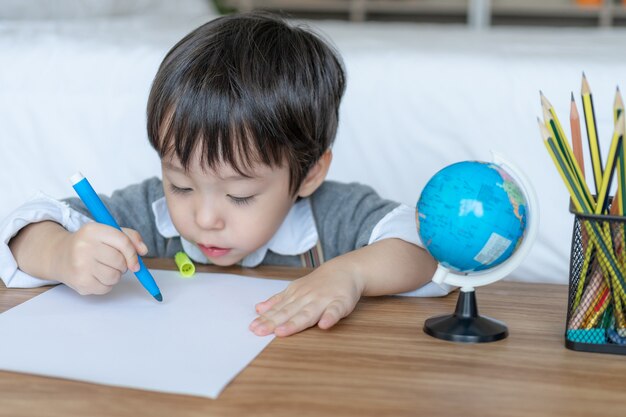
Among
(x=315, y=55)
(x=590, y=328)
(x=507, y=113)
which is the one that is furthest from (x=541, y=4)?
(x=590, y=328)

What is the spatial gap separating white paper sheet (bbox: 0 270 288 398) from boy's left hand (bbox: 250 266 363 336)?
18 millimetres

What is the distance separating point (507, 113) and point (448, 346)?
57cm

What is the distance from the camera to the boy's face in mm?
868

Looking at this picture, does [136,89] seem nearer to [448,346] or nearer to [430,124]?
[430,124]

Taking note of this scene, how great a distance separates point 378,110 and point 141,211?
38cm

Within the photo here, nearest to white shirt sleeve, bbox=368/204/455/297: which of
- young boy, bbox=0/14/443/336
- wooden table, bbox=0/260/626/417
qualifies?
young boy, bbox=0/14/443/336

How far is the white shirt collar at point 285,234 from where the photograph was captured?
101cm

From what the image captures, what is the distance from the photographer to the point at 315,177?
1.02 meters

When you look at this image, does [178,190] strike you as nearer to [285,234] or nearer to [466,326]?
[285,234]

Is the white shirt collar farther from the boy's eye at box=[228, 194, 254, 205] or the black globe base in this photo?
the black globe base

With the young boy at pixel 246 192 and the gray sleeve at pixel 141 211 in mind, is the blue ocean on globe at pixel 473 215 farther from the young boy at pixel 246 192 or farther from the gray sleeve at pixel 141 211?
the gray sleeve at pixel 141 211

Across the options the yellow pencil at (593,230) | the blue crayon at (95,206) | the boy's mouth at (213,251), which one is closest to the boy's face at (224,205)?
the boy's mouth at (213,251)

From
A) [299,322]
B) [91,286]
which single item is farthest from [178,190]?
[299,322]

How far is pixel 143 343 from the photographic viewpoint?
67cm
